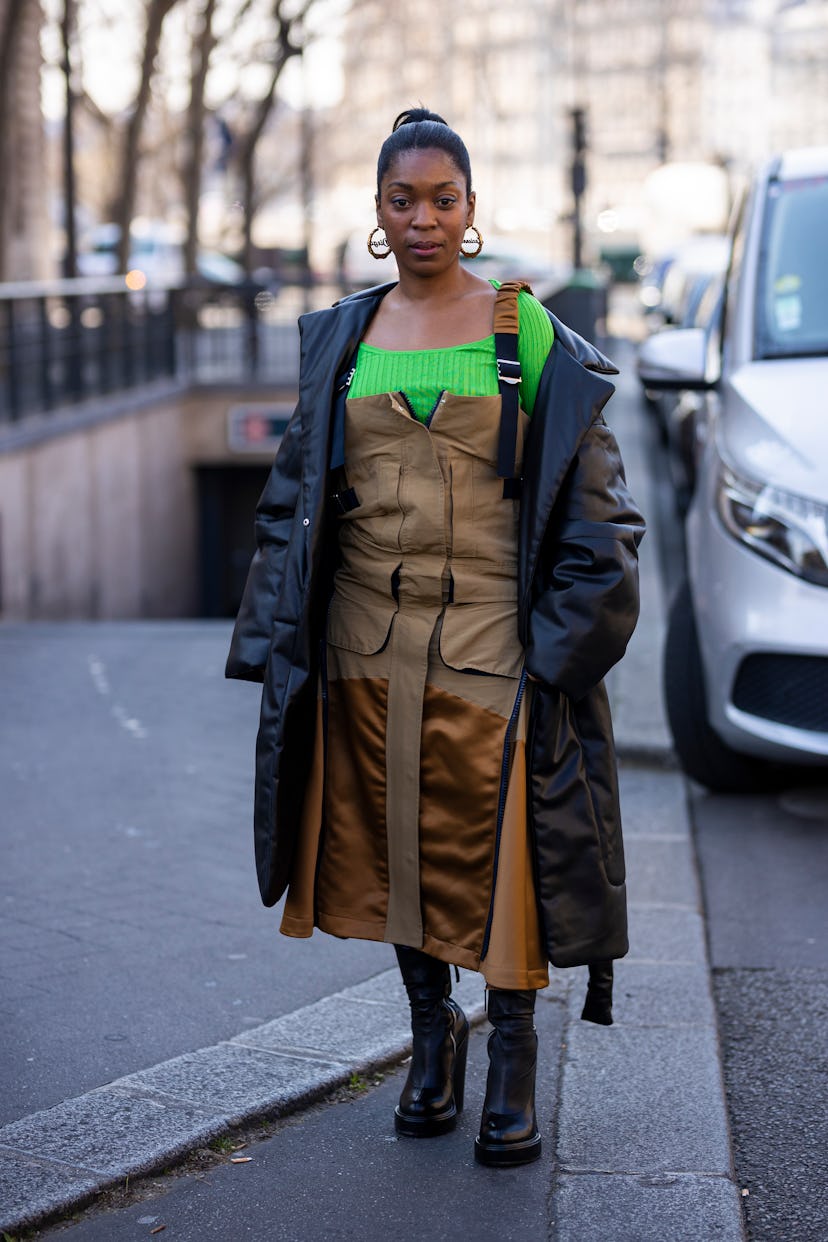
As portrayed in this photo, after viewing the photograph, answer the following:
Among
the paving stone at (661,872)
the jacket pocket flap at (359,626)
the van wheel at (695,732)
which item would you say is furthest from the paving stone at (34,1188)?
the van wheel at (695,732)

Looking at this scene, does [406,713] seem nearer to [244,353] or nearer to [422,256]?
[422,256]

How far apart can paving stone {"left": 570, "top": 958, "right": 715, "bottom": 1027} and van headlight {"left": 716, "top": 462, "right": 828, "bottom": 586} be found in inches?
56.0

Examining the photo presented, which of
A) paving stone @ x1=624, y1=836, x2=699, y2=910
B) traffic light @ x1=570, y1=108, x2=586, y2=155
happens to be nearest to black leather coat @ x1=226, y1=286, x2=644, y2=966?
paving stone @ x1=624, y1=836, x2=699, y2=910

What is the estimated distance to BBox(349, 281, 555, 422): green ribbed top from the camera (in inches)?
129

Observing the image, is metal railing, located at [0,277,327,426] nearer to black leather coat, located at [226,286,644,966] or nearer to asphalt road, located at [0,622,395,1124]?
asphalt road, located at [0,622,395,1124]

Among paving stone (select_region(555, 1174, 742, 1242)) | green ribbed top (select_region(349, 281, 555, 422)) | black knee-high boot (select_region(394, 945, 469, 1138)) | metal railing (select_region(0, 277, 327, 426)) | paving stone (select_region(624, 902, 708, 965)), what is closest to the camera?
paving stone (select_region(555, 1174, 742, 1242))

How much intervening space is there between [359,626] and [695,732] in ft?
9.68

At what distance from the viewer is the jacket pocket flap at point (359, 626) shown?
11.1 feet

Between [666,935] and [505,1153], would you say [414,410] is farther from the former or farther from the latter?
[666,935]

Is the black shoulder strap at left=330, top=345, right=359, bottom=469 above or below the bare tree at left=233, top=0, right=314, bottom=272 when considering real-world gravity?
below

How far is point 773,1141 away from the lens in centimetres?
362

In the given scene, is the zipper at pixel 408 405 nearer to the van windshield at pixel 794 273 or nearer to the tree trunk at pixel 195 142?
the van windshield at pixel 794 273

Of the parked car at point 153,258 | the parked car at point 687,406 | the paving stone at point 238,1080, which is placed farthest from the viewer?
the parked car at point 153,258

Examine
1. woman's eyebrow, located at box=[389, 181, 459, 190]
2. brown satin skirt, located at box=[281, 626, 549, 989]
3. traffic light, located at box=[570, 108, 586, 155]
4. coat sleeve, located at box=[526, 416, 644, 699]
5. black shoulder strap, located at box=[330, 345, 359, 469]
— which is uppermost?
traffic light, located at box=[570, 108, 586, 155]
